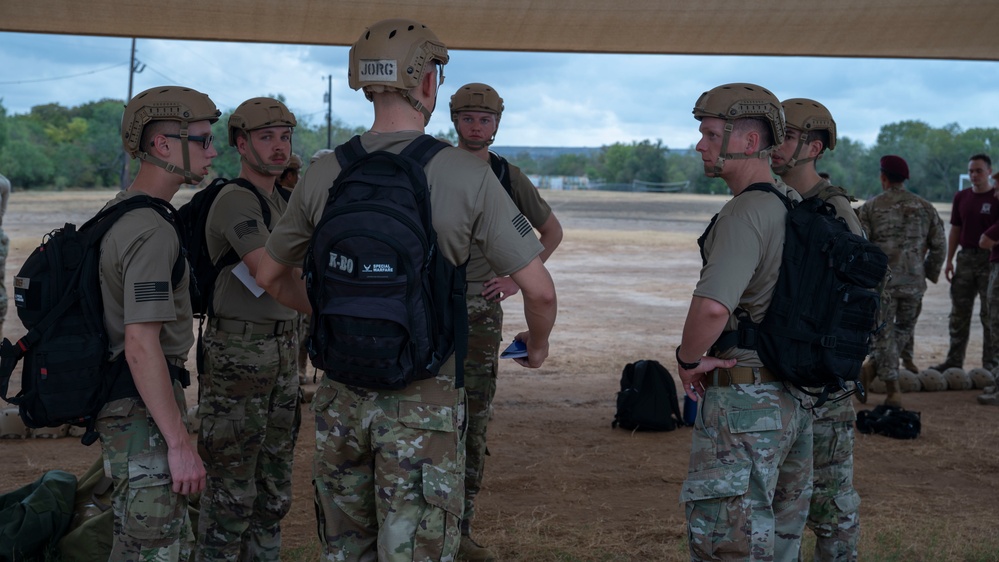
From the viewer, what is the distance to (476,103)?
5020 mm

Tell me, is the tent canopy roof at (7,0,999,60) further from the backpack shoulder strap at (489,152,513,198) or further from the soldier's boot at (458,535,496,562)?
the soldier's boot at (458,535,496,562)

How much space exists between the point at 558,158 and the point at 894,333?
77488 mm

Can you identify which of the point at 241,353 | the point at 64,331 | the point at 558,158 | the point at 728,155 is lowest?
the point at 241,353

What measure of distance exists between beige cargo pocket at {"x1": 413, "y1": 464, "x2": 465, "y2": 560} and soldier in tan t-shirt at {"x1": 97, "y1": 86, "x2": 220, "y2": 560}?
0.82 meters

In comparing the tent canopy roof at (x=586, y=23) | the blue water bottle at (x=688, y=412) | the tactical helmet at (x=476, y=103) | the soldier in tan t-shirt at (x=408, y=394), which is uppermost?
the tent canopy roof at (x=586, y=23)

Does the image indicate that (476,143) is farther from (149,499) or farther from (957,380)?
(957,380)

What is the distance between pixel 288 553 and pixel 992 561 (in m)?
3.71

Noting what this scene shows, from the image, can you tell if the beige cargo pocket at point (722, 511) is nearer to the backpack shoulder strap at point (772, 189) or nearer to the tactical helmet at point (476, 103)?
the backpack shoulder strap at point (772, 189)

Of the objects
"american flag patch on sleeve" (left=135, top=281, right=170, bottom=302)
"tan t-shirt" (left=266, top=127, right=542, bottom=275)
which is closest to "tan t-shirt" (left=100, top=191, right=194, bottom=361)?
"american flag patch on sleeve" (left=135, top=281, right=170, bottom=302)

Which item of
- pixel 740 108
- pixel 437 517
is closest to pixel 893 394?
pixel 740 108

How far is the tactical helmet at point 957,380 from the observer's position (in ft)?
30.9

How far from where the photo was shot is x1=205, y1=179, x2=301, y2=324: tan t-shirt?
3809 millimetres

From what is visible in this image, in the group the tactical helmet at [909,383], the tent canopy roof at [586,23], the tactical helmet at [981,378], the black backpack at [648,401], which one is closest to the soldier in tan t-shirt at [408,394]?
the tent canopy roof at [586,23]

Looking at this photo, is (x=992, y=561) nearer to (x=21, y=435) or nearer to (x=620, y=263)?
(x=21, y=435)
